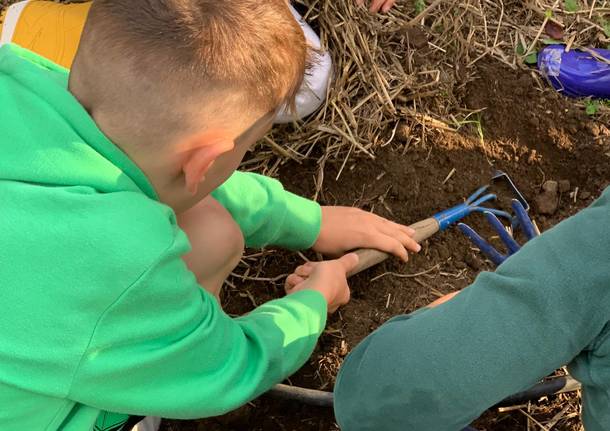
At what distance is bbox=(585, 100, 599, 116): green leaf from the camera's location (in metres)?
2.27

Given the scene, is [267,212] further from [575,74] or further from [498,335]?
[575,74]

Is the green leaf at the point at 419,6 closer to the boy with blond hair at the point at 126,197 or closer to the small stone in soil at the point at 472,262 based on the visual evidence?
the small stone in soil at the point at 472,262

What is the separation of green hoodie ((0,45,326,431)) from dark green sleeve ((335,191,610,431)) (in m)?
0.32

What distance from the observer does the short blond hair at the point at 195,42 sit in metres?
1.11

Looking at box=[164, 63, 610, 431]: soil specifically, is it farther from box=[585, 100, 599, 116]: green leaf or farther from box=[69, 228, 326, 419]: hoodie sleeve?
box=[69, 228, 326, 419]: hoodie sleeve

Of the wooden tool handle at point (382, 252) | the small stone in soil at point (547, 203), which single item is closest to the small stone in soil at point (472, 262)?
the wooden tool handle at point (382, 252)

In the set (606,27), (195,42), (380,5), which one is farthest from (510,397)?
(606,27)

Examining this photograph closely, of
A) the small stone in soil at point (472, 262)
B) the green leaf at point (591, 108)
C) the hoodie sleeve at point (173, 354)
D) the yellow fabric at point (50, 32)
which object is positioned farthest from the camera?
the green leaf at point (591, 108)

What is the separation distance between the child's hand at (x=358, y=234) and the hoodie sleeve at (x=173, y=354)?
517 mm

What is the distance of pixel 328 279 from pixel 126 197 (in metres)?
0.71

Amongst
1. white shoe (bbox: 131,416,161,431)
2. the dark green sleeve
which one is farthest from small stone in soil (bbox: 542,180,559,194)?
white shoe (bbox: 131,416,161,431)

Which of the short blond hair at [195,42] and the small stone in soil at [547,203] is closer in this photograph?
the short blond hair at [195,42]

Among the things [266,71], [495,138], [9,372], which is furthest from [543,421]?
[9,372]

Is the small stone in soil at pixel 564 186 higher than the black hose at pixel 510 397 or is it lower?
higher
